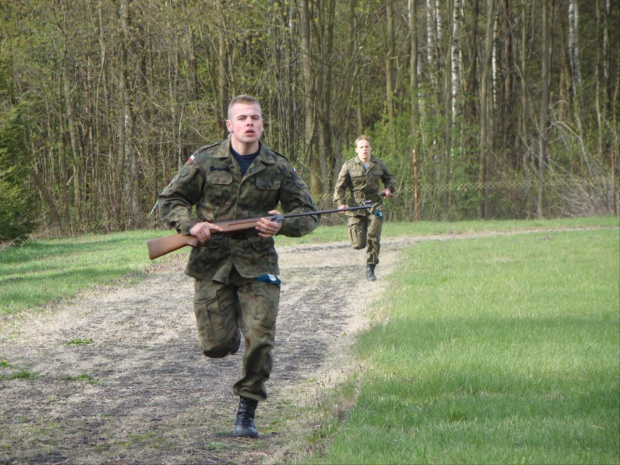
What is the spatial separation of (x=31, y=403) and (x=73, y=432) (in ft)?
3.38

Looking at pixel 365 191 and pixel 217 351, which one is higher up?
pixel 365 191

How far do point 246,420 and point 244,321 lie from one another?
2.01 ft

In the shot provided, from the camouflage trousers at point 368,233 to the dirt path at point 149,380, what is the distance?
1076mm

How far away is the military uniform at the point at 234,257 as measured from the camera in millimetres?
5867

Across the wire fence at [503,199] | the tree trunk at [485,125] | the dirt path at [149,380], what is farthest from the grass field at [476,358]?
the tree trunk at [485,125]

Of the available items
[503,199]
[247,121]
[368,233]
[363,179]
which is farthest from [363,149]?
[503,199]

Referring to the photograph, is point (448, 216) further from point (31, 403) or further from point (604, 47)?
point (31, 403)

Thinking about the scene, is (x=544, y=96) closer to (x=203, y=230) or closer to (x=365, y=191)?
(x=365, y=191)

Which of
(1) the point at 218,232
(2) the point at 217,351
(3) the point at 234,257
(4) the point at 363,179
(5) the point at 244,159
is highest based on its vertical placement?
(5) the point at 244,159

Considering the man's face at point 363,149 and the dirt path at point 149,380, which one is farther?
the man's face at point 363,149

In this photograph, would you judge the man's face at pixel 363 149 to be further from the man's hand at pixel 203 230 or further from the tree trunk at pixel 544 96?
the tree trunk at pixel 544 96

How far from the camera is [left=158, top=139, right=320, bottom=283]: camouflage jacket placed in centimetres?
589

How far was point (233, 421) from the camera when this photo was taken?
6.16 metres

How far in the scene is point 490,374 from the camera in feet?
25.0
